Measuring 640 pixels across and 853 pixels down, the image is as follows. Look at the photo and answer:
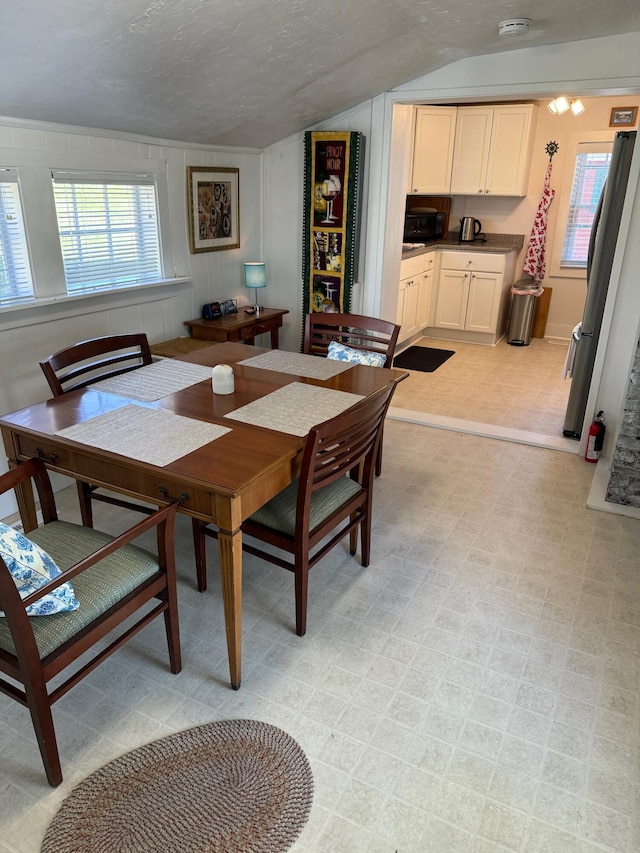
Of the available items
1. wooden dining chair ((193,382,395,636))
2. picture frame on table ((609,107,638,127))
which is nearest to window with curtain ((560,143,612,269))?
picture frame on table ((609,107,638,127))

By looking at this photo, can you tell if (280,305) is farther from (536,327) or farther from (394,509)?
(536,327)

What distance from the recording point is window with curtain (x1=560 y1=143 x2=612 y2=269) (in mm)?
5910

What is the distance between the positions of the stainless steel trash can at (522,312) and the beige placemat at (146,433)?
4.98 meters

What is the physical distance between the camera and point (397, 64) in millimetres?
3490

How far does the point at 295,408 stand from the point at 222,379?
33cm

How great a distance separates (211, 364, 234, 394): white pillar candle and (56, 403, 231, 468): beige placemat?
10.0 inches

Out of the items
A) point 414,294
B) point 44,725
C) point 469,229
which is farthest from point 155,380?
point 469,229

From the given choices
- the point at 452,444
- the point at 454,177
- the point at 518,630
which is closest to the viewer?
the point at 518,630

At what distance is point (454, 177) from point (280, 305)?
2580mm

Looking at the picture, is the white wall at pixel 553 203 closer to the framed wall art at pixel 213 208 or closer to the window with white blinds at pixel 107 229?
the framed wall art at pixel 213 208

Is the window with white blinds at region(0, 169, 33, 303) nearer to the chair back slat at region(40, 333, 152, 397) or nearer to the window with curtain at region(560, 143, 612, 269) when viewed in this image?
the chair back slat at region(40, 333, 152, 397)

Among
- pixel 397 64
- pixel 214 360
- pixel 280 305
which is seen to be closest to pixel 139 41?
pixel 214 360

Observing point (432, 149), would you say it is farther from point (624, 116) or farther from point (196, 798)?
point (196, 798)

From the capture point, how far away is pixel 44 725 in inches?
59.9
